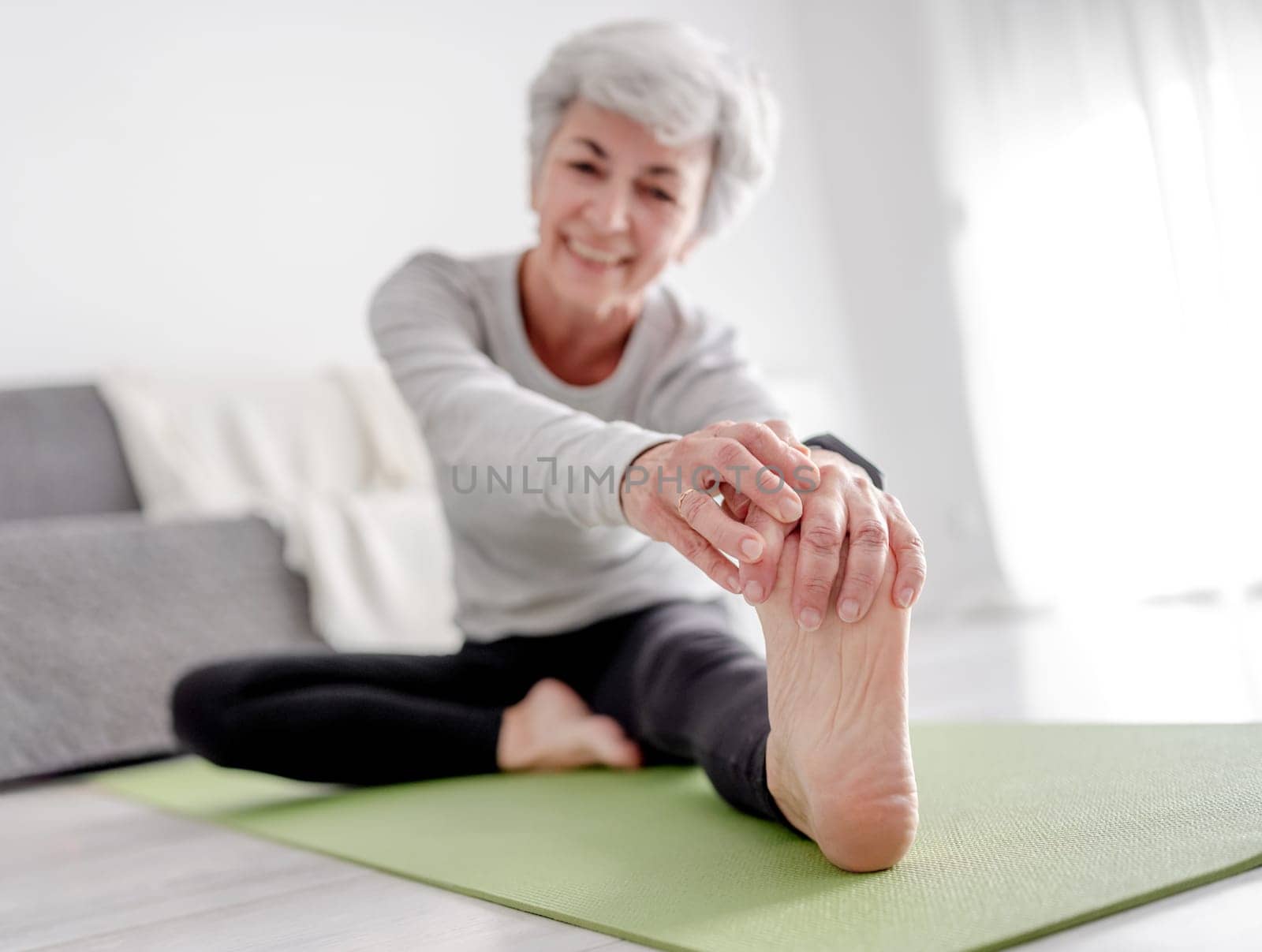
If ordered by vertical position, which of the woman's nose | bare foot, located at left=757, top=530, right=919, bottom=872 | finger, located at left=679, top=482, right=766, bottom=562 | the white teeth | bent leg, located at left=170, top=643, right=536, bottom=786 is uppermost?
the woman's nose

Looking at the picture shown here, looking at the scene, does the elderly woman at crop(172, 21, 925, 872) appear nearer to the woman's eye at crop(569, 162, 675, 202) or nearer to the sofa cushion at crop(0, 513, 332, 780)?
the woman's eye at crop(569, 162, 675, 202)

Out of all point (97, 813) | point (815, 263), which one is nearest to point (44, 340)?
point (97, 813)

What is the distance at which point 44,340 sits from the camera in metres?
3.12

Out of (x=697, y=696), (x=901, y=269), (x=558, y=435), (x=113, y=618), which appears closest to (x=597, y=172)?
(x=558, y=435)

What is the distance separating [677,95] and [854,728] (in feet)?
2.79

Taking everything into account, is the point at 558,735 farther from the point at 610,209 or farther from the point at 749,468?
the point at 749,468

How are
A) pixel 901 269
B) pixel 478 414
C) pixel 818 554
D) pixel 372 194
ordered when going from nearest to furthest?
pixel 818 554 → pixel 478 414 → pixel 372 194 → pixel 901 269

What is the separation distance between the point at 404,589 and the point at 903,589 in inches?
71.0

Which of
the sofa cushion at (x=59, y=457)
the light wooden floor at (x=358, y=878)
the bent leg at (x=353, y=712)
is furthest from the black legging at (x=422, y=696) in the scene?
the sofa cushion at (x=59, y=457)

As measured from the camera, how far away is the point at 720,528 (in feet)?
3.18

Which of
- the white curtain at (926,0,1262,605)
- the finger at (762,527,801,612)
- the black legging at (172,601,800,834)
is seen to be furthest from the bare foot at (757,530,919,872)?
the white curtain at (926,0,1262,605)

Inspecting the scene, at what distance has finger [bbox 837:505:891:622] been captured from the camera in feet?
3.08

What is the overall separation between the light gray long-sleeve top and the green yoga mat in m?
0.22

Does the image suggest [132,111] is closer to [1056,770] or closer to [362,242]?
[362,242]
